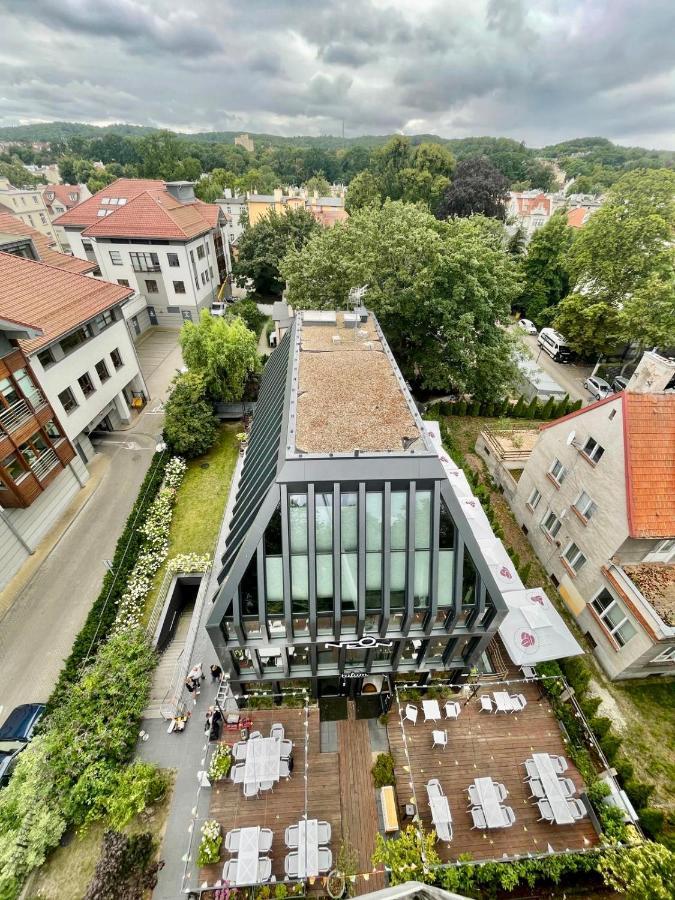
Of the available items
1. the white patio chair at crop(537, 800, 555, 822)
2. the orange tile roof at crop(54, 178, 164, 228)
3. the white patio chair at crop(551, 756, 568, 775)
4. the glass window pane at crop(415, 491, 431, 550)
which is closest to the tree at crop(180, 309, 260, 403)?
the glass window pane at crop(415, 491, 431, 550)

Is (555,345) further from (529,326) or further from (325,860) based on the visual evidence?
(325,860)

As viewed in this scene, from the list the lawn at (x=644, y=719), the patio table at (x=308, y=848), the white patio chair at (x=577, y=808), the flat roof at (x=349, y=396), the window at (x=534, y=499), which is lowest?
the lawn at (x=644, y=719)

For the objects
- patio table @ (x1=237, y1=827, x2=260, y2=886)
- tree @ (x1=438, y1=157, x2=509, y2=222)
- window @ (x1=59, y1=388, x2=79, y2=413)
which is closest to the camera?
patio table @ (x1=237, y1=827, x2=260, y2=886)

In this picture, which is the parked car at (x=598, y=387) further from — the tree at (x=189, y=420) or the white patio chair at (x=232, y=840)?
the white patio chair at (x=232, y=840)

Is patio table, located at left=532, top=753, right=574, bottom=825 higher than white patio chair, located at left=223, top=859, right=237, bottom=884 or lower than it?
lower

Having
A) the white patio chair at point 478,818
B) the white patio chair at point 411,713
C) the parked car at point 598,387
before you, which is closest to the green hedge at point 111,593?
the white patio chair at point 411,713

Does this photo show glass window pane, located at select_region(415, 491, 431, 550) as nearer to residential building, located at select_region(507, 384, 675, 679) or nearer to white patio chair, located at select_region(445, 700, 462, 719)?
white patio chair, located at select_region(445, 700, 462, 719)
